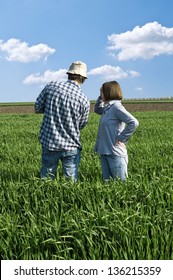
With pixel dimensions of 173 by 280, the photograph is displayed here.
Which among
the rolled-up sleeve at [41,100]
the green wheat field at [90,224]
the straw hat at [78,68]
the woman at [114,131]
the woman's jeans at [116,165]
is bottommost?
the green wheat field at [90,224]

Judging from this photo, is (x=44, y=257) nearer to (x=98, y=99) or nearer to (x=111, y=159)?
(x=111, y=159)

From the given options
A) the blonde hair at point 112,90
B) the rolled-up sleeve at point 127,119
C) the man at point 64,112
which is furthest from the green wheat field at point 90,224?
the blonde hair at point 112,90

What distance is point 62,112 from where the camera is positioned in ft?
15.8

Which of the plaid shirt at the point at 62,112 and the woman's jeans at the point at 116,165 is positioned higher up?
the plaid shirt at the point at 62,112

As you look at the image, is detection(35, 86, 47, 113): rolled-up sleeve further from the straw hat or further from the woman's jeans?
the woman's jeans

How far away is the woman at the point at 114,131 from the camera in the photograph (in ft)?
→ 15.3

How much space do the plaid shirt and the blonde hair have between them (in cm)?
36

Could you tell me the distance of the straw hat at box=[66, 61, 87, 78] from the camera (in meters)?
4.68

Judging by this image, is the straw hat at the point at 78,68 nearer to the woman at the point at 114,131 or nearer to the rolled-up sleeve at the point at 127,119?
the woman at the point at 114,131

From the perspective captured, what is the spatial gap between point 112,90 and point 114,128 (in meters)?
0.50

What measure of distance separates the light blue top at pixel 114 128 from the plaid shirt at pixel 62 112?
0.33 m

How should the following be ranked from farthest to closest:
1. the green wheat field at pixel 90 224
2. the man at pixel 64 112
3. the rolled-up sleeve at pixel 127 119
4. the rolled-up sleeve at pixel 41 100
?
the rolled-up sleeve at pixel 41 100 < the man at pixel 64 112 < the rolled-up sleeve at pixel 127 119 < the green wheat field at pixel 90 224

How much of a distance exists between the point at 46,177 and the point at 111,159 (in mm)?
963
